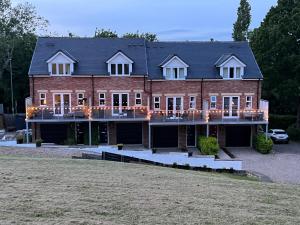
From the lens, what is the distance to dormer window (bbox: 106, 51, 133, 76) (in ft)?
113

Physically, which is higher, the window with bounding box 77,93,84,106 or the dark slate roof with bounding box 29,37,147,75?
the dark slate roof with bounding box 29,37,147,75

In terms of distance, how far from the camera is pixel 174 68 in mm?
35250

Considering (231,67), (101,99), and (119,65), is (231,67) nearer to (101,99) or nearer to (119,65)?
(119,65)

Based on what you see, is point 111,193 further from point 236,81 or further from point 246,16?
point 246,16

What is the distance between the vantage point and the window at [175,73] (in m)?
35.3

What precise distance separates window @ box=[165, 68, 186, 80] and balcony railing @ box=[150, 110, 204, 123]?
301cm

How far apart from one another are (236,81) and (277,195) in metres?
22.2

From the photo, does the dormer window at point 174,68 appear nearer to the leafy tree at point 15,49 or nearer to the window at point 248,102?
the window at point 248,102

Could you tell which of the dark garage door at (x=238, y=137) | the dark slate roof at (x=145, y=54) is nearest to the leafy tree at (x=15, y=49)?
the dark slate roof at (x=145, y=54)

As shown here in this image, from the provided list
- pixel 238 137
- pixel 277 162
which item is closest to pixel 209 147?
pixel 277 162

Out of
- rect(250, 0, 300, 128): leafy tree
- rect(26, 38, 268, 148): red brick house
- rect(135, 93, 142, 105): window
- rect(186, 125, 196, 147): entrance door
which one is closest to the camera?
rect(26, 38, 268, 148): red brick house

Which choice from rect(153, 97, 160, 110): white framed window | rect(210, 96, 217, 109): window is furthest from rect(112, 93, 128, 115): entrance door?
rect(210, 96, 217, 109): window

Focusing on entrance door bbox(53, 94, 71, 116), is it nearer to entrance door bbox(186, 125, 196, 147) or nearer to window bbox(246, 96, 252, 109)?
entrance door bbox(186, 125, 196, 147)

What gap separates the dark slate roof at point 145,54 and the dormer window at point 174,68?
428mm
